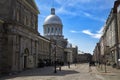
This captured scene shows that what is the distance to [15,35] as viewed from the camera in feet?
143

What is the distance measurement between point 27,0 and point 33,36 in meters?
8.89

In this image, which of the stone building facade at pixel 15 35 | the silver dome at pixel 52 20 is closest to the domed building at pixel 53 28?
the silver dome at pixel 52 20

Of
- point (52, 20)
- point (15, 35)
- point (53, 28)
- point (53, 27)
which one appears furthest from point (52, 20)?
point (15, 35)

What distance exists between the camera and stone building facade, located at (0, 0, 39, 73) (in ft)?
139

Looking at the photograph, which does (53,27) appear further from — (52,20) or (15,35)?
(15,35)

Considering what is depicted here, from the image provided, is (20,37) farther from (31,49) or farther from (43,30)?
(43,30)

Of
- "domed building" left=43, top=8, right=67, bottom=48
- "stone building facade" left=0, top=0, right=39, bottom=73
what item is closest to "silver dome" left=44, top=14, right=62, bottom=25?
"domed building" left=43, top=8, right=67, bottom=48

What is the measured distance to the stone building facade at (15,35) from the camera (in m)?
42.5

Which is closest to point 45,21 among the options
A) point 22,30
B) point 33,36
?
point 33,36

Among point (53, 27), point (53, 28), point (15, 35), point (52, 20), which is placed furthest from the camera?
point (52, 20)

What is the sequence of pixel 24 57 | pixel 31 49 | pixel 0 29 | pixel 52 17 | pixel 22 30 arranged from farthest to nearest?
pixel 52 17 → pixel 31 49 → pixel 24 57 → pixel 22 30 → pixel 0 29

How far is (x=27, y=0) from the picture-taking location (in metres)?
51.4

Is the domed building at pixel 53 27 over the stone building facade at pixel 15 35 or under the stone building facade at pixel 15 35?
over

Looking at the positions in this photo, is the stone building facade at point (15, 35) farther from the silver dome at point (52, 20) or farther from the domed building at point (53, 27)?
the silver dome at point (52, 20)
